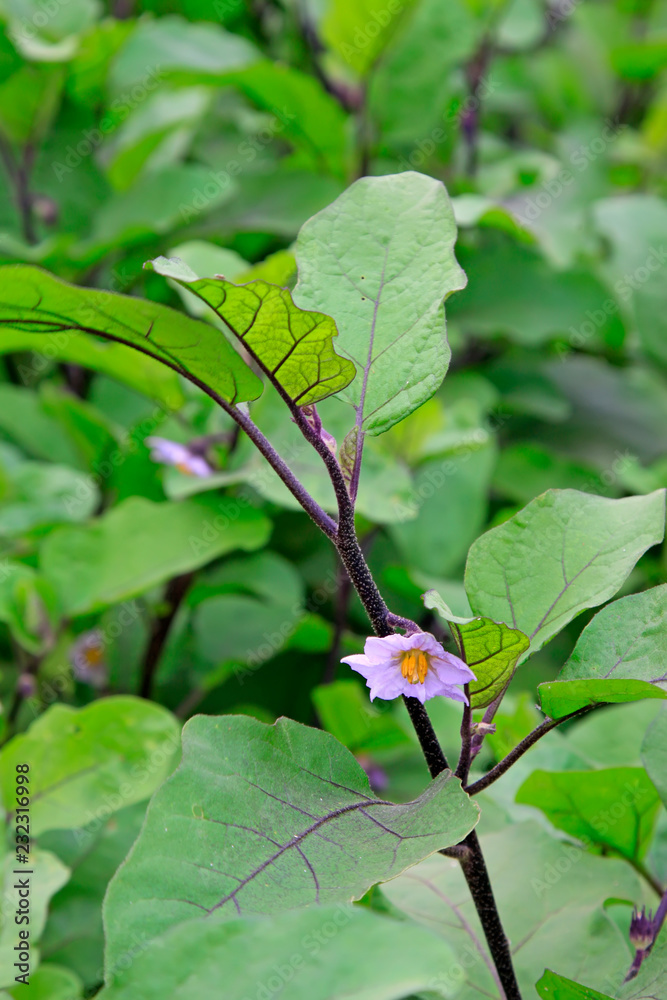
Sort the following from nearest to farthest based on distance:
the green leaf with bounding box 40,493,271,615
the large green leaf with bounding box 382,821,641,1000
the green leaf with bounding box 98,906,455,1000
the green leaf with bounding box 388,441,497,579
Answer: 1. the green leaf with bounding box 98,906,455,1000
2. the large green leaf with bounding box 382,821,641,1000
3. the green leaf with bounding box 40,493,271,615
4. the green leaf with bounding box 388,441,497,579

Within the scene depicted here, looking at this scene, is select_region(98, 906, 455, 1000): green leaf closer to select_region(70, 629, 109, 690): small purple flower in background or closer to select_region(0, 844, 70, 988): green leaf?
select_region(0, 844, 70, 988): green leaf

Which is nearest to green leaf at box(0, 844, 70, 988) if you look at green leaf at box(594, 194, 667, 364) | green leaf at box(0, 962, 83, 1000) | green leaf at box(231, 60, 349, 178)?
green leaf at box(0, 962, 83, 1000)

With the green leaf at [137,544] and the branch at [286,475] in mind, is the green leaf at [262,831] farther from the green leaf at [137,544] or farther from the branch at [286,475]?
the green leaf at [137,544]

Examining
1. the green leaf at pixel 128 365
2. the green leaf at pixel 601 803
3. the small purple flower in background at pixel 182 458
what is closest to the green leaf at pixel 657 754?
the green leaf at pixel 601 803

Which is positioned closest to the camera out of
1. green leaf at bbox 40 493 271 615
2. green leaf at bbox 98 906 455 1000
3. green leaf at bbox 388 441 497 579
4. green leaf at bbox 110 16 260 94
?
green leaf at bbox 98 906 455 1000

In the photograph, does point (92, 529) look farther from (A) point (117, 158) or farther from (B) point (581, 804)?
(A) point (117, 158)

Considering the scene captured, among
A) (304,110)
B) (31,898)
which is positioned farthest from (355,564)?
(304,110)

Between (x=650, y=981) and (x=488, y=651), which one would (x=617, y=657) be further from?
(x=650, y=981)
